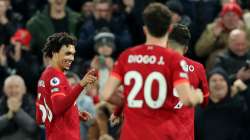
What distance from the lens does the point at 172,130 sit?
22.3ft

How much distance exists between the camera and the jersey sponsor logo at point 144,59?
6.46 m

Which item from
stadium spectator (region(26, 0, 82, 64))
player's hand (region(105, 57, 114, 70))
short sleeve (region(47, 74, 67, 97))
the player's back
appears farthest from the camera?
stadium spectator (region(26, 0, 82, 64))

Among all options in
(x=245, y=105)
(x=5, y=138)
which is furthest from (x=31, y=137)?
(x=245, y=105)

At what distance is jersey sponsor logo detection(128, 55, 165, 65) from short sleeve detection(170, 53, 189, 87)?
0.32ft

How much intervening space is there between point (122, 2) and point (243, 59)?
265 cm

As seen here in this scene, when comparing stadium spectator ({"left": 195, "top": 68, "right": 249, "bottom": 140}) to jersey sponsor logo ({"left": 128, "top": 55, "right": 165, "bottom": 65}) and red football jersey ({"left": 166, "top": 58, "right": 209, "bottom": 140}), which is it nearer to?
red football jersey ({"left": 166, "top": 58, "right": 209, "bottom": 140})

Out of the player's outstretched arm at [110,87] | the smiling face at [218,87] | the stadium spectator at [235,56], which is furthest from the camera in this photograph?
the stadium spectator at [235,56]

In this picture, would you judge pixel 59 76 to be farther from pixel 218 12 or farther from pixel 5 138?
pixel 218 12

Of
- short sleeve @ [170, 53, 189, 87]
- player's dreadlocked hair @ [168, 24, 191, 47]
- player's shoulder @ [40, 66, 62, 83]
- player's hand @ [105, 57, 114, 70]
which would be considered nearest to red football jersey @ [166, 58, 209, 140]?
player's dreadlocked hair @ [168, 24, 191, 47]

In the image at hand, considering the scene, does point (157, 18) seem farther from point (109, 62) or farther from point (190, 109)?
point (109, 62)

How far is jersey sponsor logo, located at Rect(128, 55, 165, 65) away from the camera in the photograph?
6.46 meters

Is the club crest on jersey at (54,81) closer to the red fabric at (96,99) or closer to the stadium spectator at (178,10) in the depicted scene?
the red fabric at (96,99)

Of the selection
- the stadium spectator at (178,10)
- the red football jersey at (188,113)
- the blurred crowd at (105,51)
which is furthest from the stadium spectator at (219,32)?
the red football jersey at (188,113)

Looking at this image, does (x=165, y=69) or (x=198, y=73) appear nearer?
(x=165, y=69)
